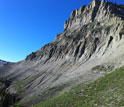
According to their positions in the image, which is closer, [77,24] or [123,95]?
[123,95]

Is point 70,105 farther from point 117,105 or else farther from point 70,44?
point 70,44

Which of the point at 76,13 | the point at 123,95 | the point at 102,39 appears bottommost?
the point at 123,95

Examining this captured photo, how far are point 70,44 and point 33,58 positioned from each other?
138 feet

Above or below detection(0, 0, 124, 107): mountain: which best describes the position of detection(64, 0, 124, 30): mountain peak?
above

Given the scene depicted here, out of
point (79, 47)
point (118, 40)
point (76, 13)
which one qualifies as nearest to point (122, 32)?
point (118, 40)

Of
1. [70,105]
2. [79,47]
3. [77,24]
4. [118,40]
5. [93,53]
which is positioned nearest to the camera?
[70,105]

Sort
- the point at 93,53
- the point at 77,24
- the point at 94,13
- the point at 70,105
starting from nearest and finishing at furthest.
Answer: the point at 70,105 < the point at 93,53 < the point at 94,13 < the point at 77,24

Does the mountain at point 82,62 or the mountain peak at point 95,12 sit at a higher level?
the mountain peak at point 95,12

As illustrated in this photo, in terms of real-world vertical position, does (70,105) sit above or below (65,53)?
below

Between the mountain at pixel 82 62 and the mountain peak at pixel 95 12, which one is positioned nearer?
the mountain at pixel 82 62

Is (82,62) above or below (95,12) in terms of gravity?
below

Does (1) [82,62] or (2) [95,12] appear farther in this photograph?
(2) [95,12]

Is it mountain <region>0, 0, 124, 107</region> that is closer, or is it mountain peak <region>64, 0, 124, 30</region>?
mountain <region>0, 0, 124, 107</region>

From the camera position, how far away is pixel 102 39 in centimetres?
4822
